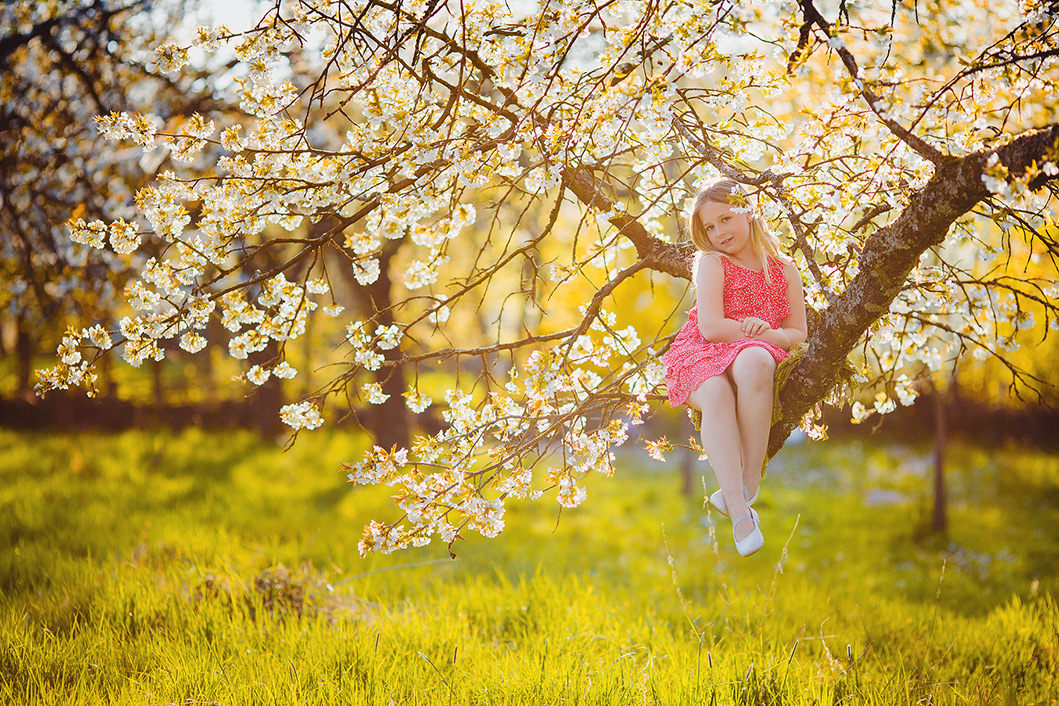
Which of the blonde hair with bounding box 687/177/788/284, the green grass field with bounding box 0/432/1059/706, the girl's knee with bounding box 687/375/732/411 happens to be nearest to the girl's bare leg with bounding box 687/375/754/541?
the girl's knee with bounding box 687/375/732/411

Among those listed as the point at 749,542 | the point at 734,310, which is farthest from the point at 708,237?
the point at 749,542

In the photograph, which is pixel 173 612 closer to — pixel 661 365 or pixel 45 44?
pixel 661 365

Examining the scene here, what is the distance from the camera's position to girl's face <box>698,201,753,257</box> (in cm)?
267

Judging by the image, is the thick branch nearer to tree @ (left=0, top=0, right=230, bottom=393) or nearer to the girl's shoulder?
the girl's shoulder

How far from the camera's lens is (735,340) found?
2580 mm

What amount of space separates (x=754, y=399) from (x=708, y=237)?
0.73 meters

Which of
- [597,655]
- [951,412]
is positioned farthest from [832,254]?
[951,412]

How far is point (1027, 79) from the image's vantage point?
8.41 feet

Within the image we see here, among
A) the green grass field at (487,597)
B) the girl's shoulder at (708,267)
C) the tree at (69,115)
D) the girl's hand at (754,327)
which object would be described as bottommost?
the green grass field at (487,597)

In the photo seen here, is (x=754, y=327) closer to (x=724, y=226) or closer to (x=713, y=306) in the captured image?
(x=713, y=306)

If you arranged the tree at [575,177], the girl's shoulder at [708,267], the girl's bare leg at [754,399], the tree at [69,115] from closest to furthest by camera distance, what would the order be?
the tree at [575,177] → the girl's bare leg at [754,399] → the girl's shoulder at [708,267] → the tree at [69,115]

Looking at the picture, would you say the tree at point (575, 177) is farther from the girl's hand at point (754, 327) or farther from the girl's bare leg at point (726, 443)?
the girl's bare leg at point (726, 443)

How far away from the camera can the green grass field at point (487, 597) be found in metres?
3.10

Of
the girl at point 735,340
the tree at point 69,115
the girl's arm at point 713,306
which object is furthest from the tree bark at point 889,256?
the tree at point 69,115
